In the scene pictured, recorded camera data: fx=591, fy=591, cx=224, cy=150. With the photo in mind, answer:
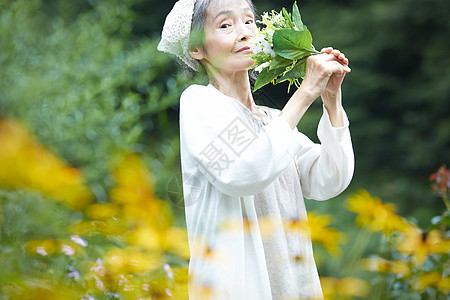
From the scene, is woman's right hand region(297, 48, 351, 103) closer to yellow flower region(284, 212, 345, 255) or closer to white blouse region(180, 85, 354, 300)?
white blouse region(180, 85, 354, 300)

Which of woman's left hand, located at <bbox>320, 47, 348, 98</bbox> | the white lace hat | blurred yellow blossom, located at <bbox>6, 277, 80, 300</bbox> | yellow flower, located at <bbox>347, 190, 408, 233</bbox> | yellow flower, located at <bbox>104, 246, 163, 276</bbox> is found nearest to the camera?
blurred yellow blossom, located at <bbox>6, 277, 80, 300</bbox>

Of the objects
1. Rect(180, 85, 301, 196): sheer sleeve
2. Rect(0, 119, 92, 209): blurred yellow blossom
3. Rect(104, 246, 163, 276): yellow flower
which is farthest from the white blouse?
Rect(0, 119, 92, 209): blurred yellow blossom

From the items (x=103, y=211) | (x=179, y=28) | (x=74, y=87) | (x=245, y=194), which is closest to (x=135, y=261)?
(x=103, y=211)

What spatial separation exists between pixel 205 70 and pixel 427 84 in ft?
15.7

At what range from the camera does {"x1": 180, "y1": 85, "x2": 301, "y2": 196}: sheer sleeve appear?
45.0 inches

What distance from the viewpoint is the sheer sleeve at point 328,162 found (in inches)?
52.9

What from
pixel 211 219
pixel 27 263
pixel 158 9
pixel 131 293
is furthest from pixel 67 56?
pixel 158 9

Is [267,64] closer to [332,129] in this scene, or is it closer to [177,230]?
[332,129]

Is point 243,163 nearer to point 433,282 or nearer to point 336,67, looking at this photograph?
point 336,67

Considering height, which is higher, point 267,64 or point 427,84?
point 427,84

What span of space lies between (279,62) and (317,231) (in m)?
0.41

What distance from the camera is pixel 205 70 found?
1504mm

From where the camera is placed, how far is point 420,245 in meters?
2.09

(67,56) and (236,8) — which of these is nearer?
(236,8)
